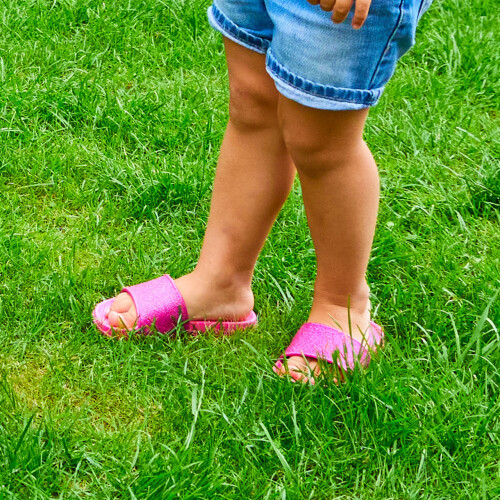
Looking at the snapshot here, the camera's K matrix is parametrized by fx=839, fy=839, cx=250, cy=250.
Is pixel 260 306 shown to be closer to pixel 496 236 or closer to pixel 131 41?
pixel 496 236

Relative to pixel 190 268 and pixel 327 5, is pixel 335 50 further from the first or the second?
pixel 190 268

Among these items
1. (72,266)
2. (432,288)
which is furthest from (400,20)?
(72,266)

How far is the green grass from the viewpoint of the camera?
5.35 feet

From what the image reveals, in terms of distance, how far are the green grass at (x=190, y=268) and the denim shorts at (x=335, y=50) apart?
2.05ft

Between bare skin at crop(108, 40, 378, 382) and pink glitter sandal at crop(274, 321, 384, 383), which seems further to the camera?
pink glitter sandal at crop(274, 321, 384, 383)

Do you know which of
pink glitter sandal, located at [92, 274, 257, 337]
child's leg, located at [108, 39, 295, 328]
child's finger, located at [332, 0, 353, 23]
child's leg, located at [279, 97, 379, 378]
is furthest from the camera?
pink glitter sandal, located at [92, 274, 257, 337]

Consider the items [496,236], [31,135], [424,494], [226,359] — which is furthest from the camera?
[31,135]

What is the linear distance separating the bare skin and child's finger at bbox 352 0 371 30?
23 centimetres

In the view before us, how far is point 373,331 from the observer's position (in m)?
1.96

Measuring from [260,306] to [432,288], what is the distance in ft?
1.48

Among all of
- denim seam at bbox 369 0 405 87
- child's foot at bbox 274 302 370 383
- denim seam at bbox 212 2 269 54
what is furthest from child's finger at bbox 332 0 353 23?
child's foot at bbox 274 302 370 383

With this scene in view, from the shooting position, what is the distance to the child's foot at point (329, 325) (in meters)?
1.81

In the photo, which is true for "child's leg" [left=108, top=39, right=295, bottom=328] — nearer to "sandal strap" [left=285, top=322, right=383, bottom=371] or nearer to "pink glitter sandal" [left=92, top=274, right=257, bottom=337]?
"pink glitter sandal" [left=92, top=274, right=257, bottom=337]

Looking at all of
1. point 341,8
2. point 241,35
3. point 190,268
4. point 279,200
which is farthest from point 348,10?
point 190,268
